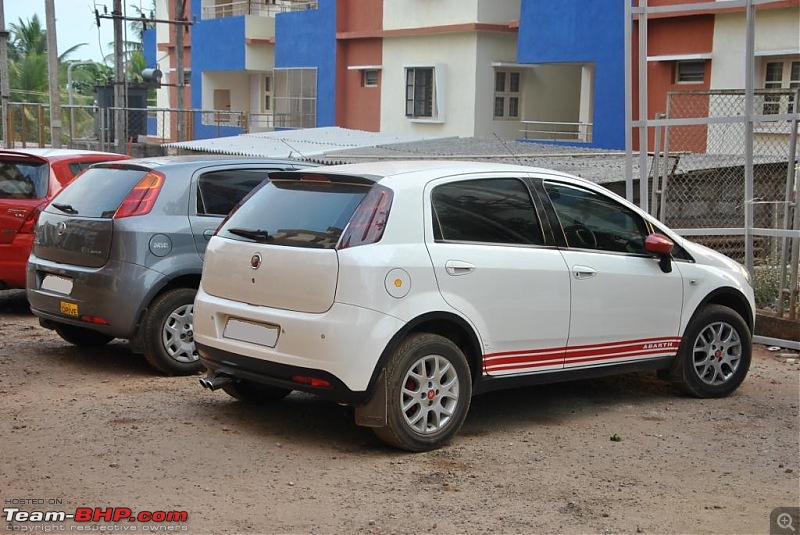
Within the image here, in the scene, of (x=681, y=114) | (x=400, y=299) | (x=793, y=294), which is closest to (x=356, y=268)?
(x=400, y=299)

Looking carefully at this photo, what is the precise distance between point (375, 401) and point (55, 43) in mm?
17128

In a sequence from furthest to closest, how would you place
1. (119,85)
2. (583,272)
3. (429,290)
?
(119,85)
(583,272)
(429,290)

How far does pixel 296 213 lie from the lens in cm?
634

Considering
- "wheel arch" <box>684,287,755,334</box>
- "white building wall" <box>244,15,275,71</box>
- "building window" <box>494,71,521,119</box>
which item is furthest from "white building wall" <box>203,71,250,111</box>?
"wheel arch" <box>684,287,755,334</box>

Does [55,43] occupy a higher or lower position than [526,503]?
higher

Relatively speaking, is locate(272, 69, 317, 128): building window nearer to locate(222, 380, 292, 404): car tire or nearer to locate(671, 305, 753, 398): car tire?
locate(671, 305, 753, 398): car tire

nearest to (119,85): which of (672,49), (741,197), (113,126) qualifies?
(113,126)

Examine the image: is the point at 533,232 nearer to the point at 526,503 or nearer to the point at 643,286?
the point at 643,286

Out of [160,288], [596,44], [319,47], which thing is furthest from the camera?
[319,47]

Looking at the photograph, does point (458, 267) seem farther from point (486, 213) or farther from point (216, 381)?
point (216, 381)

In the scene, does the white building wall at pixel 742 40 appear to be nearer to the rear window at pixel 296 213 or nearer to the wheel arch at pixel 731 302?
the wheel arch at pixel 731 302

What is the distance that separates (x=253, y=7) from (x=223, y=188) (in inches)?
1206

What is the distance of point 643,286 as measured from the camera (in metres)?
7.22

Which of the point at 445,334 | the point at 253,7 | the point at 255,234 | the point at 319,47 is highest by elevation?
the point at 253,7
